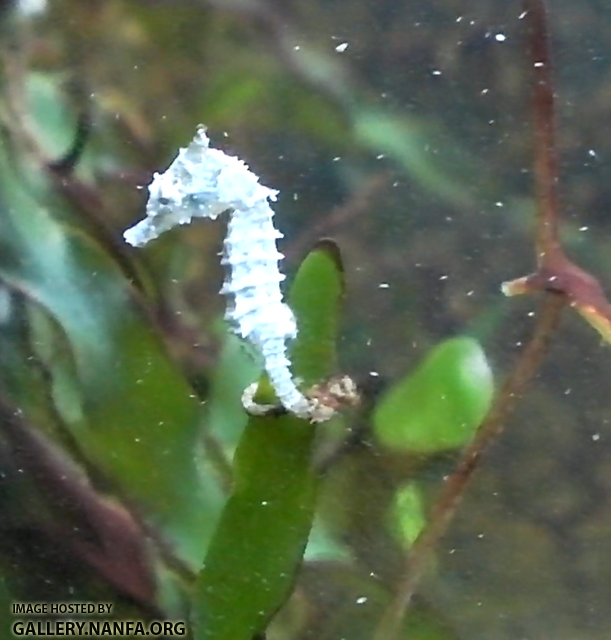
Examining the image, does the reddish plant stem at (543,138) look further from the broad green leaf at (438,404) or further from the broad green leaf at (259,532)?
the broad green leaf at (259,532)

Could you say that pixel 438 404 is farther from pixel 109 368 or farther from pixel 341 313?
pixel 109 368

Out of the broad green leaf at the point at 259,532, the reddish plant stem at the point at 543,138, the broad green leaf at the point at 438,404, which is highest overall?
the reddish plant stem at the point at 543,138

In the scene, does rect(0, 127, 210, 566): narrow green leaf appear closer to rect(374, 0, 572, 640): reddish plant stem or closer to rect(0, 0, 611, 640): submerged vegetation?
rect(0, 0, 611, 640): submerged vegetation

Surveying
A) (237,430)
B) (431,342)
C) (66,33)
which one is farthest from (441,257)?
(66,33)

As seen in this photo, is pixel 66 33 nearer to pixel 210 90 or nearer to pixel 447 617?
pixel 210 90

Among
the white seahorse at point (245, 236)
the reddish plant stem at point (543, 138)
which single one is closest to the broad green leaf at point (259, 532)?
the white seahorse at point (245, 236)

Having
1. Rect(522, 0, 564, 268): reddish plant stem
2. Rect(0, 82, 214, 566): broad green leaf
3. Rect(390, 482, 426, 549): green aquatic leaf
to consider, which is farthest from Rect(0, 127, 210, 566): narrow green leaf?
Rect(522, 0, 564, 268): reddish plant stem
